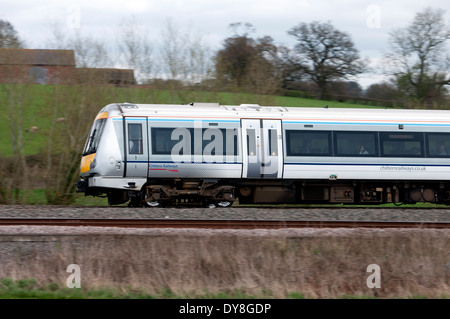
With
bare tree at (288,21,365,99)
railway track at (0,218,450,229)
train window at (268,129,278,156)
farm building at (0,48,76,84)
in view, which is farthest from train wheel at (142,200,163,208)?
bare tree at (288,21,365,99)

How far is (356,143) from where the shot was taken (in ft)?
59.3

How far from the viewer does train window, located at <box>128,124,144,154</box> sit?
16.8 metres

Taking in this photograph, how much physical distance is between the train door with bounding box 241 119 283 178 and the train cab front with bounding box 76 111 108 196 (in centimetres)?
419

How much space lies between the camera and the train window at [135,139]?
16812 millimetres

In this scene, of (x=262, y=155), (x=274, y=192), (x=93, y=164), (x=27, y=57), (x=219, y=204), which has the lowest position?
(x=219, y=204)

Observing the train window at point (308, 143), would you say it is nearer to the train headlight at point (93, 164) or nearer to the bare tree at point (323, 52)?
the train headlight at point (93, 164)

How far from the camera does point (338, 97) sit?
45.9m

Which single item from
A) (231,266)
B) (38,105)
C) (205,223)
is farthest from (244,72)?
(231,266)

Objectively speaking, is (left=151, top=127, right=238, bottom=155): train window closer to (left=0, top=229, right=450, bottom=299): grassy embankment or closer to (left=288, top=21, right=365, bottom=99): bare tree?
(left=0, top=229, right=450, bottom=299): grassy embankment

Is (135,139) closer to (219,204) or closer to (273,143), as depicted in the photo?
(219,204)

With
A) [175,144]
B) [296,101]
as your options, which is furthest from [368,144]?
[296,101]

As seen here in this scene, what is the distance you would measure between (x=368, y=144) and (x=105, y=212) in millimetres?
8331

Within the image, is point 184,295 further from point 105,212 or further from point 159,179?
point 159,179

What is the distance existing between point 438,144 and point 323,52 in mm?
27217
